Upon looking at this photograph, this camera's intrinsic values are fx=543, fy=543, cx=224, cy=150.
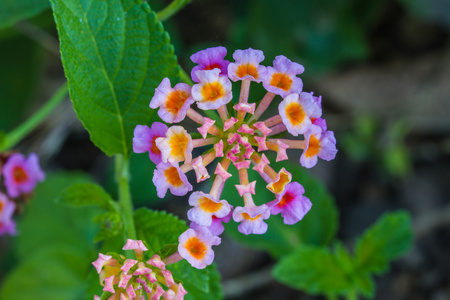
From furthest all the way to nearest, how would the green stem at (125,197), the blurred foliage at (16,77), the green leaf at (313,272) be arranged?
the blurred foliage at (16,77) → the green leaf at (313,272) → the green stem at (125,197)

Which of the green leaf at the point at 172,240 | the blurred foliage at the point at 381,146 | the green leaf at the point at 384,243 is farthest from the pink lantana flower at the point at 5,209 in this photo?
the blurred foliage at the point at 381,146

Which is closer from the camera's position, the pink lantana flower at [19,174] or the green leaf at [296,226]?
the pink lantana flower at [19,174]

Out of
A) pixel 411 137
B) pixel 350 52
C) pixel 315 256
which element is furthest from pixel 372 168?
pixel 315 256

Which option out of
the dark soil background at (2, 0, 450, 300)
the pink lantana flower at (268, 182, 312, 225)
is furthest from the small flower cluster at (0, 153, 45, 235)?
the dark soil background at (2, 0, 450, 300)

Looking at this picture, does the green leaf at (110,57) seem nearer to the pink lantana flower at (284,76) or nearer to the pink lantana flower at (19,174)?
the pink lantana flower at (284,76)

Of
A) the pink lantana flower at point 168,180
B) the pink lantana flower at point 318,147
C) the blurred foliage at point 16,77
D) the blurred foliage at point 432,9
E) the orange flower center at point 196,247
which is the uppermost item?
the blurred foliage at point 432,9

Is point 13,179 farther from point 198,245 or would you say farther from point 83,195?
point 198,245

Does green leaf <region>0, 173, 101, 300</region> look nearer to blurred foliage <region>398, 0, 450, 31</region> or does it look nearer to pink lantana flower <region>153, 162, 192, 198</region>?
pink lantana flower <region>153, 162, 192, 198</region>
